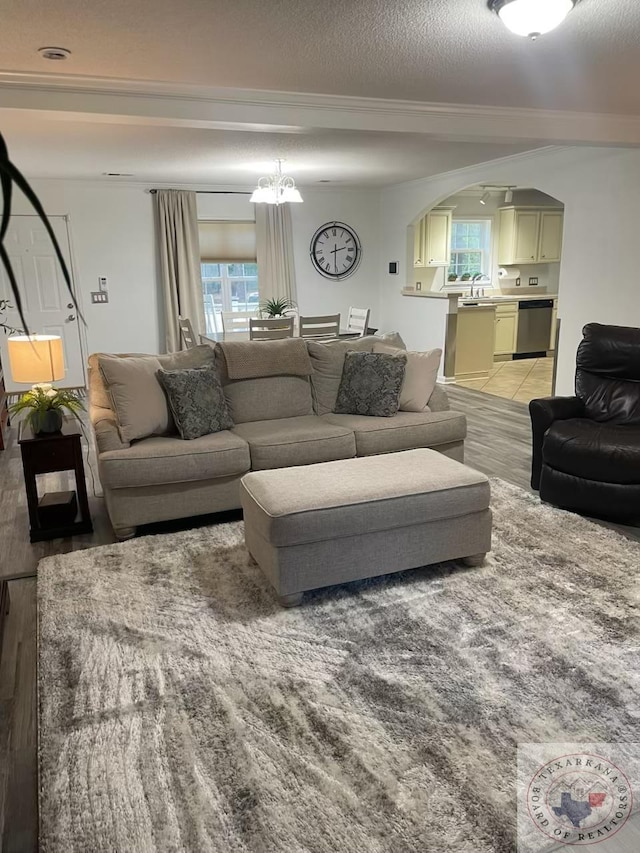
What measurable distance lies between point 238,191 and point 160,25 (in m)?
5.55

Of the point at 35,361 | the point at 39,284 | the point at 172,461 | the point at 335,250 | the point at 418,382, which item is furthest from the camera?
the point at 335,250

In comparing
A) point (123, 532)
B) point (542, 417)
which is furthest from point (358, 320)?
point (123, 532)

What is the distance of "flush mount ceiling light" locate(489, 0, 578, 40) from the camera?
8.18 ft

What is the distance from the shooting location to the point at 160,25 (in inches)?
109

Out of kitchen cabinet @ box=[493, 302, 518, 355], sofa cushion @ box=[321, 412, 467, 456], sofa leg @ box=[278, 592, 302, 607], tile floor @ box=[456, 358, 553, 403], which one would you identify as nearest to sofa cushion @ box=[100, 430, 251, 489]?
sofa cushion @ box=[321, 412, 467, 456]

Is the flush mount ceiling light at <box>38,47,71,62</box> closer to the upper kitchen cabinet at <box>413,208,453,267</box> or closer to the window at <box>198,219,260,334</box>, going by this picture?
the window at <box>198,219,260,334</box>

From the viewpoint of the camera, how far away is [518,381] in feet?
26.4

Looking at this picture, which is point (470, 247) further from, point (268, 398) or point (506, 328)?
point (268, 398)

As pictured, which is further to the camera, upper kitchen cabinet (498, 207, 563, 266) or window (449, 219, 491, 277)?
window (449, 219, 491, 277)

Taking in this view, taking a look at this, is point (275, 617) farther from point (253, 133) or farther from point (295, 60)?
point (253, 133)

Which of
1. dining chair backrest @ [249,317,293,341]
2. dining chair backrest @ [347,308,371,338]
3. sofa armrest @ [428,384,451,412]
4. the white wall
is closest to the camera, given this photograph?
sofa armrest @ [428,384,451,412]

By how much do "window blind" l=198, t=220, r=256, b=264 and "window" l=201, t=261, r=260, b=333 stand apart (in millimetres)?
78

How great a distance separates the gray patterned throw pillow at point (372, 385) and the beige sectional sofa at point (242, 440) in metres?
0.07

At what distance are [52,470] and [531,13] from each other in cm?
307
